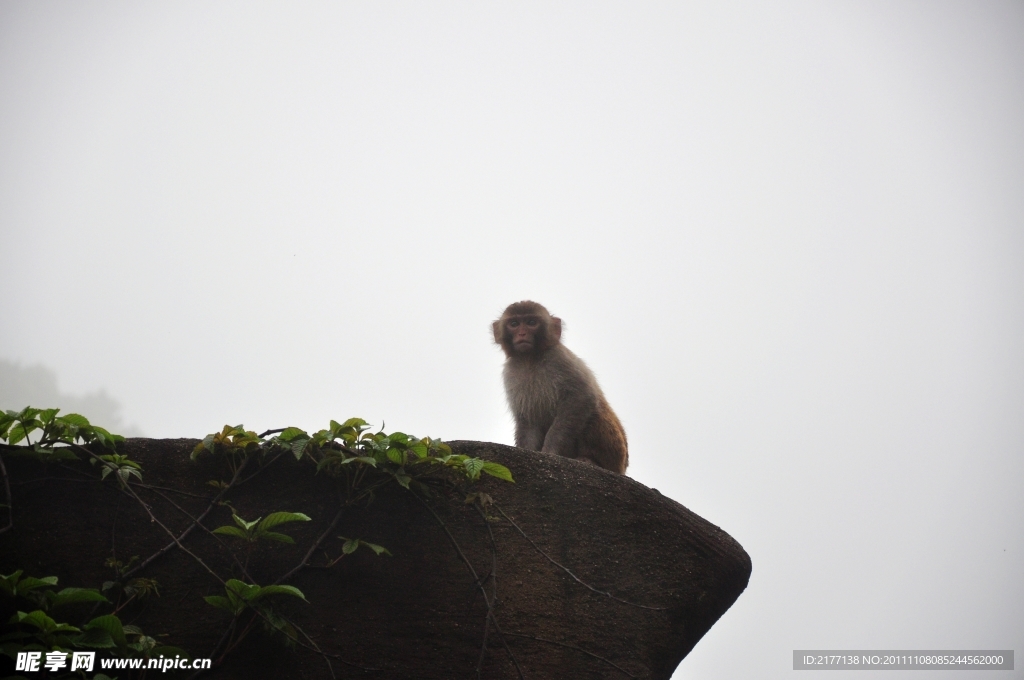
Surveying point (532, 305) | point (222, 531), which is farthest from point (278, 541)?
point (532, 305)

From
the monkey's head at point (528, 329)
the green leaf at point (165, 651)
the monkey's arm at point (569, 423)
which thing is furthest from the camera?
the monkey's head at point (528, 329)

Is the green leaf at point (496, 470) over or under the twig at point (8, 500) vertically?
over

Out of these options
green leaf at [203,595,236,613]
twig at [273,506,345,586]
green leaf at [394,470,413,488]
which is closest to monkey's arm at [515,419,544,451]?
green leaf at [394,470,413,488]

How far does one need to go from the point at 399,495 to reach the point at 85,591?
1593mm

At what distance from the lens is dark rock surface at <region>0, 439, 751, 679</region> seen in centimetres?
410

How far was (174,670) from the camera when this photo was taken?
385 cm

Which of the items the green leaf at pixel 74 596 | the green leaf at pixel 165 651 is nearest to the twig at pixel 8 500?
the green leaf at pixel 74 596

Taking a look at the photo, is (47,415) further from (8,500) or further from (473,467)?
(473,467)

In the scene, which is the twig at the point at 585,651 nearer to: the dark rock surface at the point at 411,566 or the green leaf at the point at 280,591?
the dark rock surface at the point at 411,566

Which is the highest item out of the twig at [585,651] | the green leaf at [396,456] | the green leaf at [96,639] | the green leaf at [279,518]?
the green leaf at [396,456]

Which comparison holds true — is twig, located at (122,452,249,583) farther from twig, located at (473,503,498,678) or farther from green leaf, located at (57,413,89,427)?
twig, located at (473,503,498,678)

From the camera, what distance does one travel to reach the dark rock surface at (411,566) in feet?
13.4

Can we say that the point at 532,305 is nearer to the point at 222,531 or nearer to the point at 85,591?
the point at 222,531

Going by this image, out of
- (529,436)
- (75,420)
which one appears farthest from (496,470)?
(529,436)
